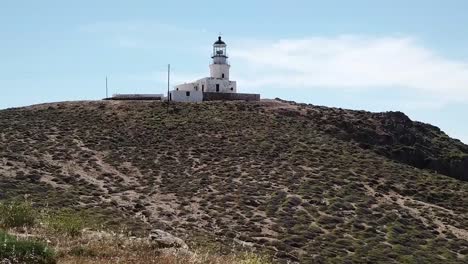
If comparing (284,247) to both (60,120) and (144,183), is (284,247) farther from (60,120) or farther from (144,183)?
(60,120)

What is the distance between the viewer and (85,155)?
39188 mm

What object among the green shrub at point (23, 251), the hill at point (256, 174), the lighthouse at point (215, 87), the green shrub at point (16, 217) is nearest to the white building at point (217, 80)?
the lighthouse at point (215, 87)

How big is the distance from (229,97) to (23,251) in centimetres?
5307

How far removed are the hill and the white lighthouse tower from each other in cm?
840

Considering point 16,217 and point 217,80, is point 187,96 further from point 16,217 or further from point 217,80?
point 16,217

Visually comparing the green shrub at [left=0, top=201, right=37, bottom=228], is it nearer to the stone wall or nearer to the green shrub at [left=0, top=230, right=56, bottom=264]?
the green shrub at [left=0, top=230, right=56, bottom=264]

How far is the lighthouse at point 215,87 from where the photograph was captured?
59.1 m

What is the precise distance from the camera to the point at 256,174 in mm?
37469

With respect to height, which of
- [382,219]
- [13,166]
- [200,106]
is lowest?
Answer: [382,219]

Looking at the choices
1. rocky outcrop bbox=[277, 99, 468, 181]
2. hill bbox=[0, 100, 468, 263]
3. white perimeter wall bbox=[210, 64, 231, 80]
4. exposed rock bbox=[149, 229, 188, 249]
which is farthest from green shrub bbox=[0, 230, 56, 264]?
white perimeter wall bbox=[210, 64, 231, 80]

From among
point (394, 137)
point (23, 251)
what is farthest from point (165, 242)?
point (394, 137)

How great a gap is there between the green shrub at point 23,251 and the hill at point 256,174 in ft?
34.2

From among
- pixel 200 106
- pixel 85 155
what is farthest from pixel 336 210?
pixel 200 106

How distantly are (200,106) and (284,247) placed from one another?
3275cm
